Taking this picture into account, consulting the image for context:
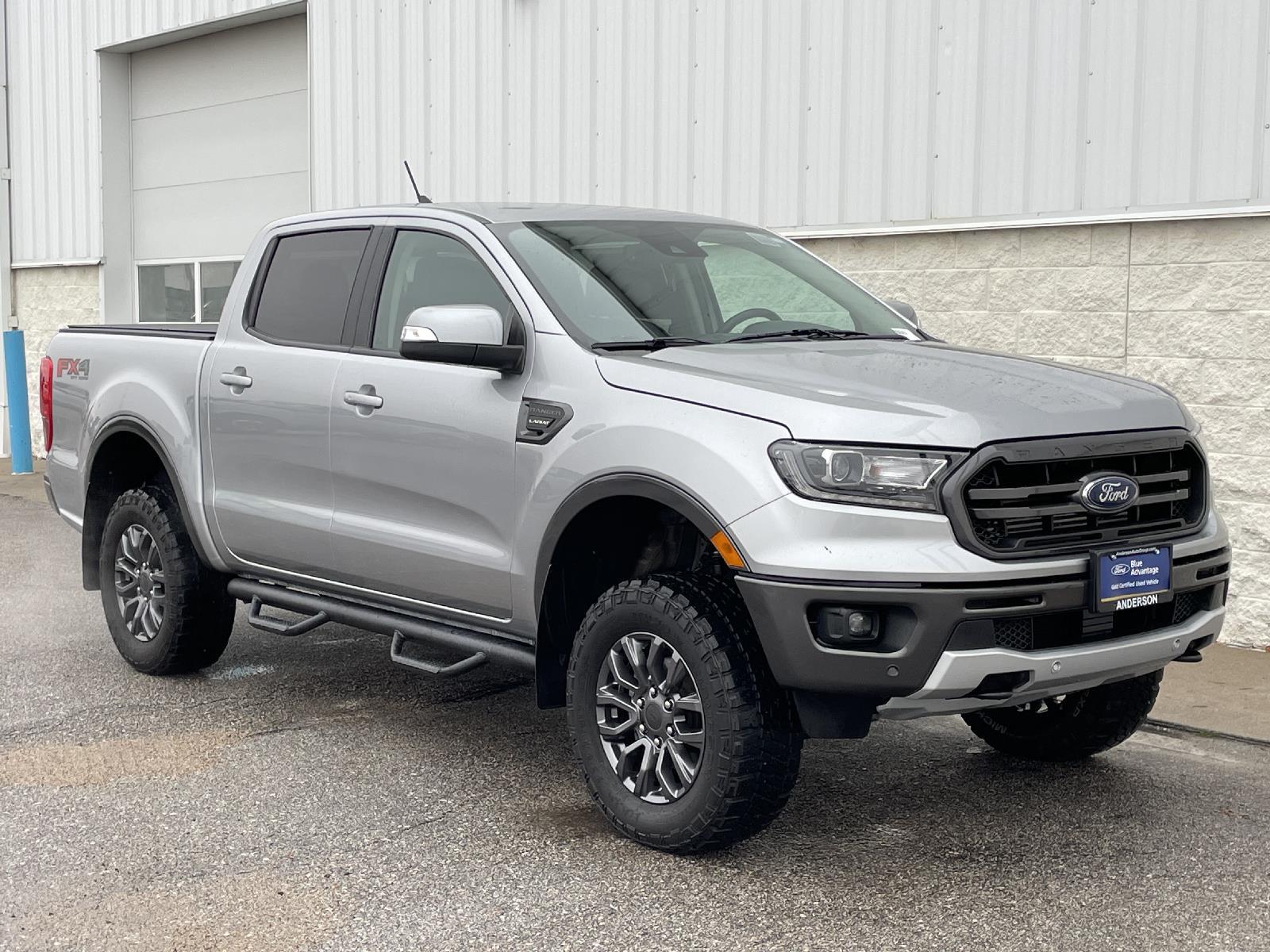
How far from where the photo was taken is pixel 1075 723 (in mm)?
5336

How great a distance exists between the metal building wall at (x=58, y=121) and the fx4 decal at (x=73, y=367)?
882cm

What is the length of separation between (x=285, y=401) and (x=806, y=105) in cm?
440

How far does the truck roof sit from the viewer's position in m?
5.53

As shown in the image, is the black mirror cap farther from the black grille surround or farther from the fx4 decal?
the fx4 decal

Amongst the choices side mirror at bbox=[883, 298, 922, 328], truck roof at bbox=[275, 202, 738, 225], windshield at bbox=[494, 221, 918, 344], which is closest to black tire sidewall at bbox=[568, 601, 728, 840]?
windshield at bbox=[494, 221, 918, 344]

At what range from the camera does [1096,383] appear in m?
4.58

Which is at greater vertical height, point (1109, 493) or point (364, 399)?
point (364, 399)

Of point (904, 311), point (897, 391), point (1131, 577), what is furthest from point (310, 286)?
point (1131, 577)

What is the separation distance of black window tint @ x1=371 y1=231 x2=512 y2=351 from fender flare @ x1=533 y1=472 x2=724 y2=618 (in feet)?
3.11

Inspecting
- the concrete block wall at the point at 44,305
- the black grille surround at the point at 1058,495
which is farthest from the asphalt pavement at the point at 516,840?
the concrete block wall at the point at 44,305

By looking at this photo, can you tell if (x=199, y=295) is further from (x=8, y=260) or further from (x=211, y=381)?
(x=211, y=381)

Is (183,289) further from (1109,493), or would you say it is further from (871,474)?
(1109,493)

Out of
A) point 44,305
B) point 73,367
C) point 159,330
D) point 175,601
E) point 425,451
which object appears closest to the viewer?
point 425,451

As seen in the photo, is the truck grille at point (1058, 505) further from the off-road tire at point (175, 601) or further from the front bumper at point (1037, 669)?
the off-road tire at point (175, 601)
